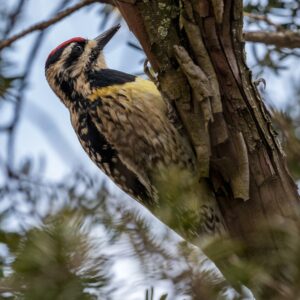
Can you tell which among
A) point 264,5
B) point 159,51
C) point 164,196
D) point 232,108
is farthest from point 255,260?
point 264,5

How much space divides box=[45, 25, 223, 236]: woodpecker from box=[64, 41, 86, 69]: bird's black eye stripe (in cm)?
18

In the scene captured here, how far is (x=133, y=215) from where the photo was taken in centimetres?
156

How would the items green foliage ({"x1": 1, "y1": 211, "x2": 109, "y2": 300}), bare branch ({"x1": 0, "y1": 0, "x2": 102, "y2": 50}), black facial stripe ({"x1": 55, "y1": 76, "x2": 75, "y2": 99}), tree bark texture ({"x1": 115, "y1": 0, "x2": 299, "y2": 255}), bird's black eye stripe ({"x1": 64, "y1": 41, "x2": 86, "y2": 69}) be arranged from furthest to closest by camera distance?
bird's black eye stripe ({"x1": 64, "y1": 41, "x2": 86, "y2": 69})
black facial stripe ({"x1": 55, "y1": 76, "x2": 75, "y2": 99})
bare branch ({"x1": 0, "y1": 0, "x2": 102, "y2": 50})
tree bark texture ({"x1": 115, "y1": 0, "x2": 299, "y2": 255})
green foliage ({"x1": 1, "y1": 211, "x2": 109, "y2": 300})

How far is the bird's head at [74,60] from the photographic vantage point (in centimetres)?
Answer: 363

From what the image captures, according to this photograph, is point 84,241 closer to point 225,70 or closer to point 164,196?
point 164,196

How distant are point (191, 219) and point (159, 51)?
3.10 ft

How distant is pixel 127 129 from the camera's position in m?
3.21

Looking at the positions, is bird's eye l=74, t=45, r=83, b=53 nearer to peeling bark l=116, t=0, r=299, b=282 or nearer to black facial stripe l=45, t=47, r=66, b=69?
black facial stripe l=45, t=47, r=66, b=69

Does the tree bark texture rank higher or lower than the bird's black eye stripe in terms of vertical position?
lower

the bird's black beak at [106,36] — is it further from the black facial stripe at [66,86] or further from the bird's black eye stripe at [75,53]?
the black facial stripe at [66,86]

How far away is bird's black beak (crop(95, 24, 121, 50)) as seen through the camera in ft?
12.4

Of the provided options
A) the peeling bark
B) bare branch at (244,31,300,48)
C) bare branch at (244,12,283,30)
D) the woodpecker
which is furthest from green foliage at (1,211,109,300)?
bare branch at (244,12,283,30)

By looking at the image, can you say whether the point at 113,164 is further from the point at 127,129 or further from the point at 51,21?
the point at 51,21

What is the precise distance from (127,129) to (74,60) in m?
0.72
